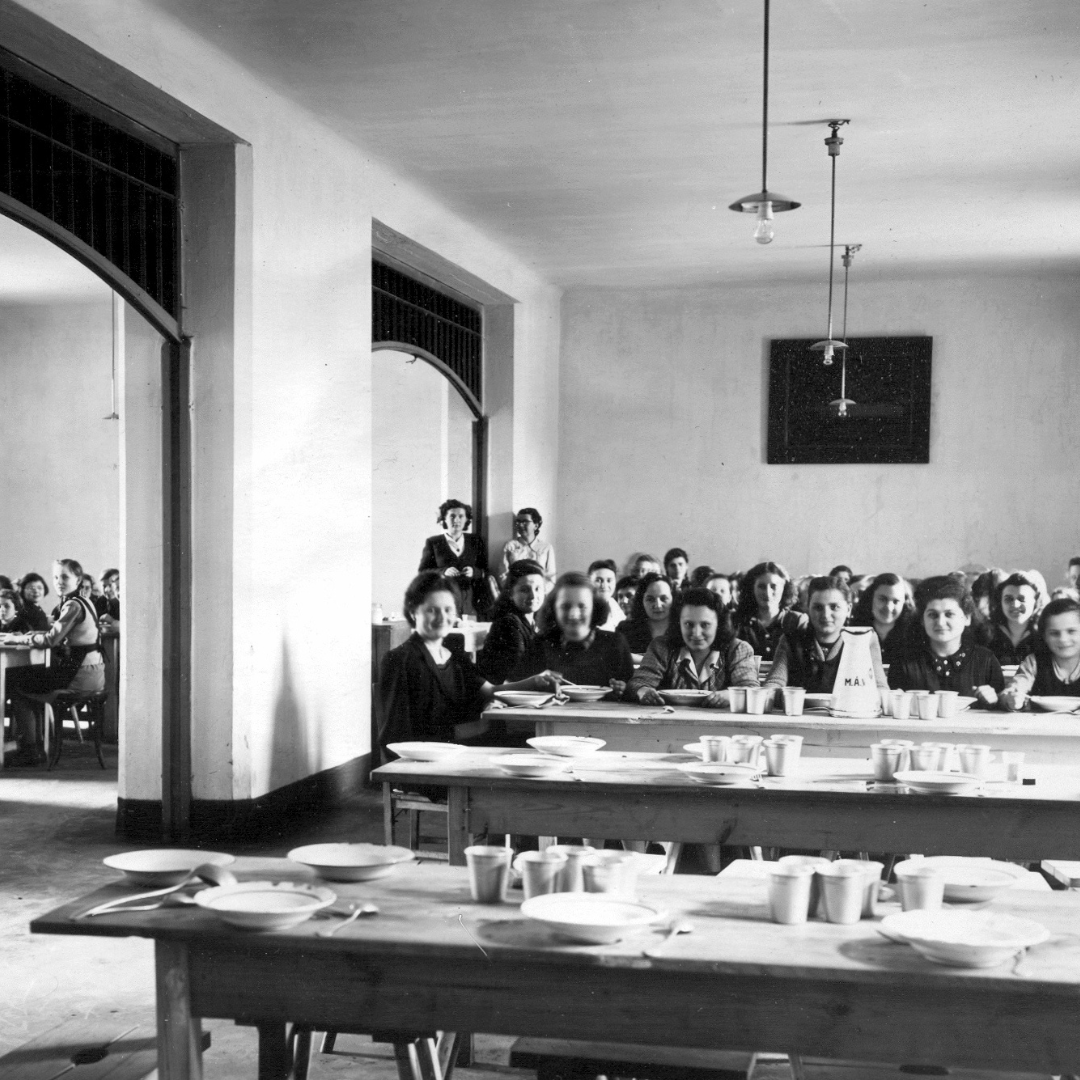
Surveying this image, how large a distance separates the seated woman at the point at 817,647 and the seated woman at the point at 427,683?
0.98 m

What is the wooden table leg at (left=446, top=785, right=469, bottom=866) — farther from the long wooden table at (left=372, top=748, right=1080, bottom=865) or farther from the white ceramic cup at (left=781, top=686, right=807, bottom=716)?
the white ceramic cup at (left=781, top=686, right=807, bottom=716)

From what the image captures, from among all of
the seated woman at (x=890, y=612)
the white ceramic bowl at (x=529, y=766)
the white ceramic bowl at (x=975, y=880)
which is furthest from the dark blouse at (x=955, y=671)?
the white ceramic bowl at (x=975, y=880)

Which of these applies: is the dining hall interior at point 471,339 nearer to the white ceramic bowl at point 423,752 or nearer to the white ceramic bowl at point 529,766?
the white ceramic bowl at point 529,766

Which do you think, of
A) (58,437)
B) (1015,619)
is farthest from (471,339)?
(1015,619)

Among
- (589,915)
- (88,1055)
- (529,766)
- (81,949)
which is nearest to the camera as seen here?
(589,915)

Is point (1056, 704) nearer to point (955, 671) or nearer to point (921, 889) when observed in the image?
point (955, 671)

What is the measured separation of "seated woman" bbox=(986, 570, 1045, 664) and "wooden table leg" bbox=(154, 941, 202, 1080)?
471 centimetres

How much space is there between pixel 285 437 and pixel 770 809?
3.81 metres

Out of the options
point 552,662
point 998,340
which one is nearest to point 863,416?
point 998,340

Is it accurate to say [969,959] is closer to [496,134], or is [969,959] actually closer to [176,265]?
[176,265]

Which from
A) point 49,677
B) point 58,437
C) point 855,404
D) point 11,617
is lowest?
point 49,677

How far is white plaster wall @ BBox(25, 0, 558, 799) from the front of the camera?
6.08m

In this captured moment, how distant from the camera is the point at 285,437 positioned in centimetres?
657

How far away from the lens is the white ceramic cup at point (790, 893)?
2.16m
